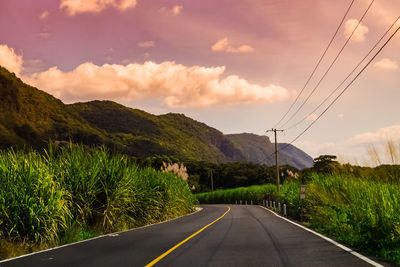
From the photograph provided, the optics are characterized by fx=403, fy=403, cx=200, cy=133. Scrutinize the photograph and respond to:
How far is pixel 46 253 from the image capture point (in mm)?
9742

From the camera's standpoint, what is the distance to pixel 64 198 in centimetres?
1359

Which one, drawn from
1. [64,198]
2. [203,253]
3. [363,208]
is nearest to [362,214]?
[363,208]

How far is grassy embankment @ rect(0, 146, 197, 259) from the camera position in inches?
418

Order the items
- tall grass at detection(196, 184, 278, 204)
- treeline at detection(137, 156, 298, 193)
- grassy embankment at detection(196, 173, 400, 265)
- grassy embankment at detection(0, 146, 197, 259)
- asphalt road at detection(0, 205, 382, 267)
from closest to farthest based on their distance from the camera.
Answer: asphalt road at detection(0, 205, 382, 267)
grassy embankment at detection(196, 173, 400, 265)
grassy embankment at detection(0, 146, 197, 259)
tall grass at detection(196, 184, 278, 204)
treeline at detection(137, 156, 298, 193)

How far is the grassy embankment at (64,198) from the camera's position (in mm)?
10617

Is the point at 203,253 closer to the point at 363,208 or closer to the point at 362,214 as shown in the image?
the point at 363,208

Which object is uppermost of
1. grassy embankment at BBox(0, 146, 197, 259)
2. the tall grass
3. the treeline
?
the treeline

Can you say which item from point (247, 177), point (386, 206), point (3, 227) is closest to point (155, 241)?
point (3, 227)

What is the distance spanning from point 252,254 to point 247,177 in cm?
10737

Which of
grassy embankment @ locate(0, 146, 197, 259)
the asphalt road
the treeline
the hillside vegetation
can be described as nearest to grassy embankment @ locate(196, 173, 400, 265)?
the hillside vegetation

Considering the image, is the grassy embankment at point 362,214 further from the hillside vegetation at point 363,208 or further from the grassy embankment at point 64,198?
the grassy embankment at point 64,198

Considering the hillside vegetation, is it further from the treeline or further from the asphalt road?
the treeline

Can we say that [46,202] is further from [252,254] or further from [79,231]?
[252,254]

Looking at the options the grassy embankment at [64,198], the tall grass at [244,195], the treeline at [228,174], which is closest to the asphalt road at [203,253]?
the grassy embankment at [64,198]
